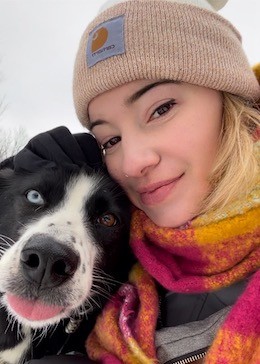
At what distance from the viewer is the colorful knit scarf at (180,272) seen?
1.48 metres

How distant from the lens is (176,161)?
5.50 feet

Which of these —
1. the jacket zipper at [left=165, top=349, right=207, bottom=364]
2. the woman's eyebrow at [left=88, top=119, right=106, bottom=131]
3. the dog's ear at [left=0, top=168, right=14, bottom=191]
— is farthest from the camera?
the dog's ear at [left=0, top=168, right=14, bottom=191]

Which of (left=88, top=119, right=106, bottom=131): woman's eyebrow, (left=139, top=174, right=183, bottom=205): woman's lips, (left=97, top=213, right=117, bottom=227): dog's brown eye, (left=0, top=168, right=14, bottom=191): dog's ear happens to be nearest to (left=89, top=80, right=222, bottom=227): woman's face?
(left=139, top=174, right=183, bottom=205): woman's lips

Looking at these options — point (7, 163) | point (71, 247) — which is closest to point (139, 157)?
point (71, 247)

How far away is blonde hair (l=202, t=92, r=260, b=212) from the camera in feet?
5.18

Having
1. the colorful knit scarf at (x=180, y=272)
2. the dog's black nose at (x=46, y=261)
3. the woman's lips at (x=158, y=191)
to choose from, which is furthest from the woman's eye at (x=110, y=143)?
the dog's black nose at (x=46, y=261)

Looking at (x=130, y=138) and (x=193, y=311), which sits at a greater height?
(x=130, y=138)

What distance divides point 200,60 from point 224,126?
277 millimetres

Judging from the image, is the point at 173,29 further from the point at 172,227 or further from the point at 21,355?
the point at 21,355

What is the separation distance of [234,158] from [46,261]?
2.54 feet

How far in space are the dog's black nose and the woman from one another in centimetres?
25

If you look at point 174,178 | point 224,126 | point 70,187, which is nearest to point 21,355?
point 70,187

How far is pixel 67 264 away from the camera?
1.57m

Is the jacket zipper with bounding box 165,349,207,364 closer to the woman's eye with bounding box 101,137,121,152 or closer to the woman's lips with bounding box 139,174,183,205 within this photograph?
the woman's lips with bounding box 139,174,183,205
